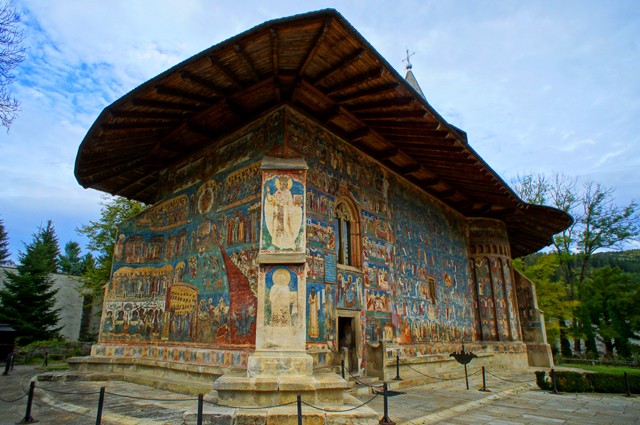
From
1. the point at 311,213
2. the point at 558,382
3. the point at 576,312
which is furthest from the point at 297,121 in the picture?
the point at 576,312

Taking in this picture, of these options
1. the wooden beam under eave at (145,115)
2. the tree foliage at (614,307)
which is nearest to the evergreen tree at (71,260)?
the wooden beam under eave at (145,115)

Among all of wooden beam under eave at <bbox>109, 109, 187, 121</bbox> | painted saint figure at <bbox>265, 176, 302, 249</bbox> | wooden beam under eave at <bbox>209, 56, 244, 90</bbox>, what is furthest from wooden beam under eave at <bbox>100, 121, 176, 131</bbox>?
painted saint figure at <bbox>265, 176, 302, 249</bbox>

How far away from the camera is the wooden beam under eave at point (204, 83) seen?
7.46m

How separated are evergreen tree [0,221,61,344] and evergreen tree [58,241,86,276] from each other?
24.8 metres

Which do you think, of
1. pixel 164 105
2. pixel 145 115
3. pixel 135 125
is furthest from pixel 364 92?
pixel 135 125

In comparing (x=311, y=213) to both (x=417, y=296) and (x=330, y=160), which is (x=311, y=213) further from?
(x=417, y=296)

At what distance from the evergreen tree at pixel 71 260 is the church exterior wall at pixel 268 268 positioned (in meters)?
39.4

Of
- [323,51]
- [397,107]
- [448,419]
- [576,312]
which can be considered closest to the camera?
[448,419]

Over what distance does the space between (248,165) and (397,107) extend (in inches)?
147

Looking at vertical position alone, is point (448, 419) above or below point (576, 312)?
below

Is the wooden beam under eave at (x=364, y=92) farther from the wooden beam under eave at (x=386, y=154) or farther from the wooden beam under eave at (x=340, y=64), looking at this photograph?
the wooden beam under eave at (x=386, y=154)

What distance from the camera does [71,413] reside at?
6.68 metres

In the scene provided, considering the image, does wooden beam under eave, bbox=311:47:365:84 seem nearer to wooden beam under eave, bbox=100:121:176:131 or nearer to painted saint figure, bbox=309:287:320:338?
wooden beam under eave, bbox=100:121:176:131

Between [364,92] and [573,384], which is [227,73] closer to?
[364,92]
